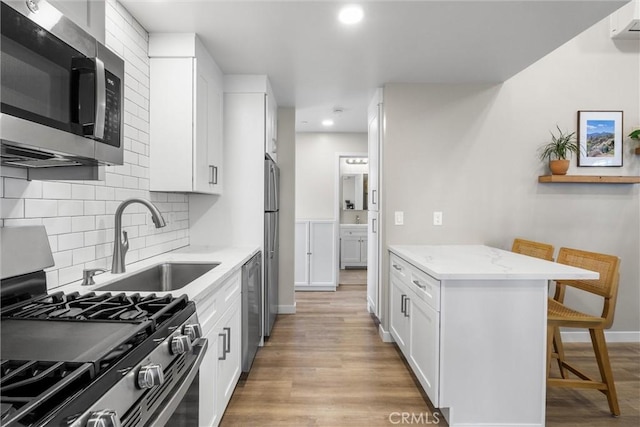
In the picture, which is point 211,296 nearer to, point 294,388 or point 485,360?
point 294,388

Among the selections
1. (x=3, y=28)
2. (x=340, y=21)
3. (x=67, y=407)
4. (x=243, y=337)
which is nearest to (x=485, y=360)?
(x=243, y=337)

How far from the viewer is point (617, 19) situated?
3.22 m

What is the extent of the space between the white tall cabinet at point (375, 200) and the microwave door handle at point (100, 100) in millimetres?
2666

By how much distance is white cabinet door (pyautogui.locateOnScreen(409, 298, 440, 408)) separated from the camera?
2.00 metres

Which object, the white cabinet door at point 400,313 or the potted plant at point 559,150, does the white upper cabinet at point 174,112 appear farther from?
the potted plant at point 559,150

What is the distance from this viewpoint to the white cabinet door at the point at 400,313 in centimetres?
265

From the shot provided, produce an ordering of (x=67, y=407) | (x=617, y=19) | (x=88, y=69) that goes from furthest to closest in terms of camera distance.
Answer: (x=617, y=19) → (x=88, y=69) → (x=67, y=407)

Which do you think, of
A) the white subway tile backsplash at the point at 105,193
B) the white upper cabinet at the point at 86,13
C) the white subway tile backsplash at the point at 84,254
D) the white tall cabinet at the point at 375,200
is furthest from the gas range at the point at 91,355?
the white tall cabinet at the point at 375,200

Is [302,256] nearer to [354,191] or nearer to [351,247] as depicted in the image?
[351,247]

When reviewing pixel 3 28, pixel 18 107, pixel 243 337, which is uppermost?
pixel 3 28

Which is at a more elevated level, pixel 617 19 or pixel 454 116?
pixel 617 19

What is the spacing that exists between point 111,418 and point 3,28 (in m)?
0.91

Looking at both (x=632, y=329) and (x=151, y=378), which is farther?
(x=632, y=329)

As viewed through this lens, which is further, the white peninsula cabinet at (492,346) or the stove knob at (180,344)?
the white peninsula cabinet at (492,346)
